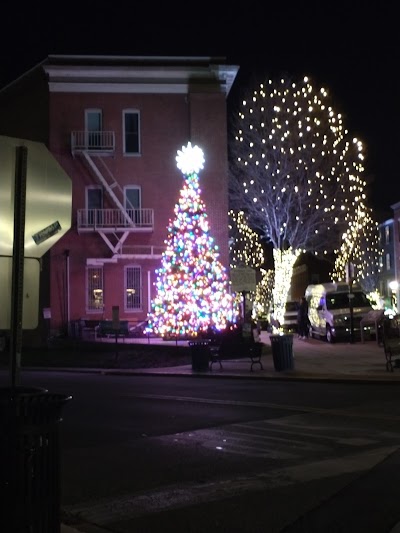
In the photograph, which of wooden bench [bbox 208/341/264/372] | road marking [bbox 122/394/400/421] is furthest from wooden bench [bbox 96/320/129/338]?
road marking [bbox 122/394/400/421]

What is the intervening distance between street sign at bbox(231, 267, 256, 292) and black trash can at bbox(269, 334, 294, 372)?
4193 mm

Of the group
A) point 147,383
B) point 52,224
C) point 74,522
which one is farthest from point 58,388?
point 52,224

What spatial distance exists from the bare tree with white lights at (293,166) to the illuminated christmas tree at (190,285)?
28.8ft

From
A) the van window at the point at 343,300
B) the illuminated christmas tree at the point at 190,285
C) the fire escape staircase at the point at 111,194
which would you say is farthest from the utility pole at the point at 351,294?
the fire escape staircase at the point at 111,194

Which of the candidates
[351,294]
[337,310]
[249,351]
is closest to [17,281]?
[249,351]

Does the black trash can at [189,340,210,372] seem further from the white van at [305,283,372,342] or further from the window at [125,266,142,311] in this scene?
the window at [125,266,142,311]

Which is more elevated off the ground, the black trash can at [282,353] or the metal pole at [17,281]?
the metal pole at [17,281]

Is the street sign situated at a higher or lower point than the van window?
higher

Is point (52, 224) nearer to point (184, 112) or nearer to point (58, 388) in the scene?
point (58, 388)

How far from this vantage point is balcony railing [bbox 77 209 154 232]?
32.5 meters

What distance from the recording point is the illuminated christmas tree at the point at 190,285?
1072 inches

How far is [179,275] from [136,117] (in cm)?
1100

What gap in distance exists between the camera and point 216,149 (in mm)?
33969

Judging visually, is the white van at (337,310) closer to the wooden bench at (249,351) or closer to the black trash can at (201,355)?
the wooden bench at (249,351)
